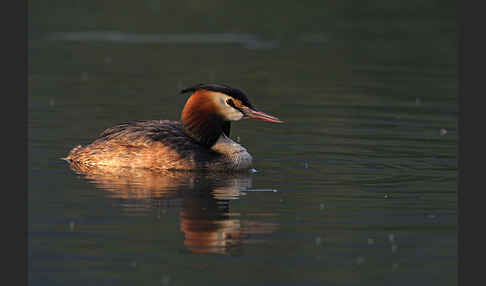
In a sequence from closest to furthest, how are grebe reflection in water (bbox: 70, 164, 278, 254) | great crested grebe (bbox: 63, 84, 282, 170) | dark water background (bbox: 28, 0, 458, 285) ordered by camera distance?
1. dark water background (bbox: 28, 0, 458, 285)
2. grebe reflection in water (bbox: 70, 164, 278, 254)
3. great crested grebe (bbox: 63, 84, 282, 170)

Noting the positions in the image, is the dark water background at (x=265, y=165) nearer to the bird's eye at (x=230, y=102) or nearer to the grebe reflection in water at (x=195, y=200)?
the grebe reflection in water at (x=195, y=200)

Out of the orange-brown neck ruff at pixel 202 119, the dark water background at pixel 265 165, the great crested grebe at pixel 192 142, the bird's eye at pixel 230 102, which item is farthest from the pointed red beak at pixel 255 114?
the dark water background at pixel 265 165

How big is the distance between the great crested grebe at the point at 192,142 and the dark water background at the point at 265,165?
337 mm

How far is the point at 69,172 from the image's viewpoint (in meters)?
14.0

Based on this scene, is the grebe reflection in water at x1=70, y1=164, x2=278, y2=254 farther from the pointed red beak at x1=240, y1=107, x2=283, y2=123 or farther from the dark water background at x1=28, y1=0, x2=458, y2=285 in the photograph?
the pointed red beak at x1=240, y1=107, x2=283, y2=123

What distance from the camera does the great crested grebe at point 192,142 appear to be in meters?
14.2

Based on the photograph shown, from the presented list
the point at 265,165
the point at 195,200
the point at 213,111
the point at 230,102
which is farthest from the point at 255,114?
the point at 195,200

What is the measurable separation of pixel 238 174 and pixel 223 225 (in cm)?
312

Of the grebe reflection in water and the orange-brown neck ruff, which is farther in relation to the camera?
the orange-brown neck ruff

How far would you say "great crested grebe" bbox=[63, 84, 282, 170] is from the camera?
1420 centimetres

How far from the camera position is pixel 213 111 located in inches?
565

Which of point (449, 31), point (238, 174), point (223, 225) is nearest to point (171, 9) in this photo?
point (449, 31)

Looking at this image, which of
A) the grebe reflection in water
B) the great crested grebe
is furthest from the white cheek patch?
the grebe reflection in water

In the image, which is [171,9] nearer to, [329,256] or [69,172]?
[69,172]
